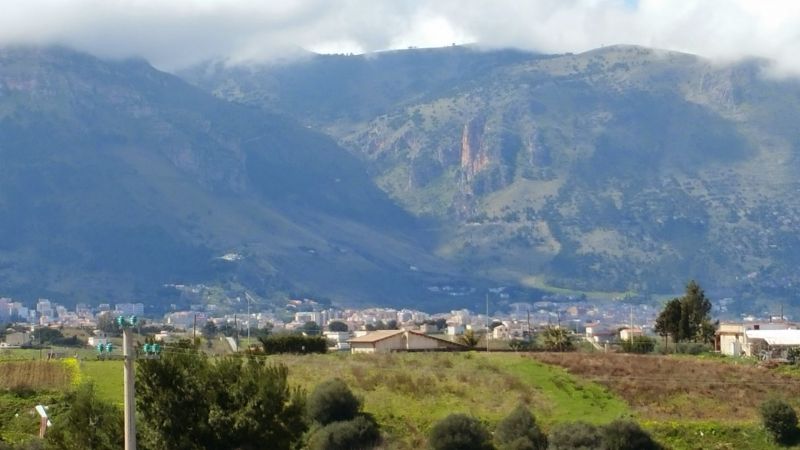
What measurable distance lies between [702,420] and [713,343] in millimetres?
43629

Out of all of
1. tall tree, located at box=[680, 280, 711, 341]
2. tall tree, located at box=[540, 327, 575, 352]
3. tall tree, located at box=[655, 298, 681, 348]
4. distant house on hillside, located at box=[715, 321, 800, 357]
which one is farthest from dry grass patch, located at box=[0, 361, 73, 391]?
tall tree, located at box=[680, 280, 711, 341]

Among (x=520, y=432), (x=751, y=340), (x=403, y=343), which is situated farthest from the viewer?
(x=751, y=340)

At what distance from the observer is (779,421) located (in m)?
71.4

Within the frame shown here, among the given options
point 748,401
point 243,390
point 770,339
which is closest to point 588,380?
point 748,401

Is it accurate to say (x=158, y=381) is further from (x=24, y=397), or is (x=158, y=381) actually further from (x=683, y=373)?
(x=683, y=373)

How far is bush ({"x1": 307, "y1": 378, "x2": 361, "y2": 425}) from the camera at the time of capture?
232ft

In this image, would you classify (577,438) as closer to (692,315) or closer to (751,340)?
(751,340)

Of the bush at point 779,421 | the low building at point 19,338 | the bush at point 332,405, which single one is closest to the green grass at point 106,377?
the bush at point 332,405

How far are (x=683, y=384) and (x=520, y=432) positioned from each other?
1464cm

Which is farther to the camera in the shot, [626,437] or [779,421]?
[779,421]

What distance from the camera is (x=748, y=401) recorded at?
77562mm

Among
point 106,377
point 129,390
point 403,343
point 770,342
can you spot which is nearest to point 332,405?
point 106,377

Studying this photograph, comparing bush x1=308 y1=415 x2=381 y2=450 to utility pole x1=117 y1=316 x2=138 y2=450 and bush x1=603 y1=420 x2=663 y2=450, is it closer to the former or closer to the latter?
bush x1=603 y1=420 x2=663 y2=450

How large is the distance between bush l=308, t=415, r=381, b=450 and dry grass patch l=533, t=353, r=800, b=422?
13311 millimetres
